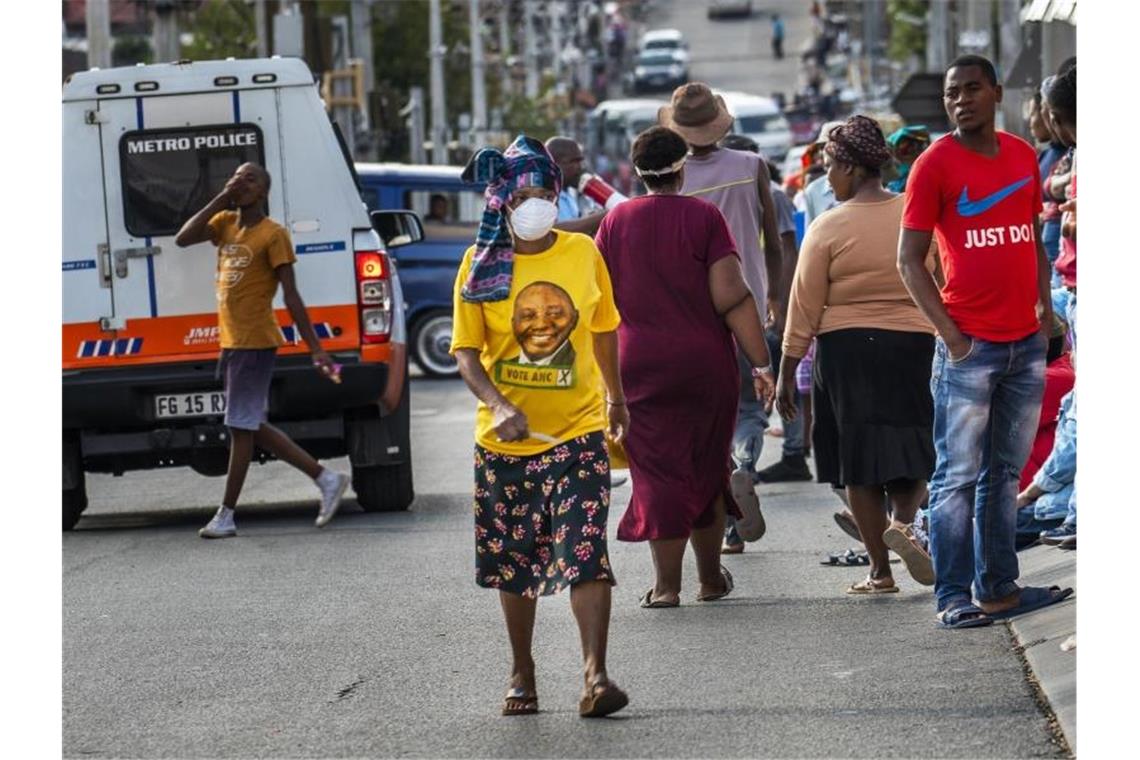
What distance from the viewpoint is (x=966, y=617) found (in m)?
8.93

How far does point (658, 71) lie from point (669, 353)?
321ft

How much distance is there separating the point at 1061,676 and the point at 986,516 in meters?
1.37

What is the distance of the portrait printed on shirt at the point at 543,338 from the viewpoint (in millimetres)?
7668

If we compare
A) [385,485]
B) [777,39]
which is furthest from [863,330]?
[777,39]

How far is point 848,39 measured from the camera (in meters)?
119

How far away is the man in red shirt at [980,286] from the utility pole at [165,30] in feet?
73.1

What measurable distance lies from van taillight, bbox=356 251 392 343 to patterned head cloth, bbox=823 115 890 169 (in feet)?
14.2

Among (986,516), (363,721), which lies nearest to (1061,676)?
(986,516)

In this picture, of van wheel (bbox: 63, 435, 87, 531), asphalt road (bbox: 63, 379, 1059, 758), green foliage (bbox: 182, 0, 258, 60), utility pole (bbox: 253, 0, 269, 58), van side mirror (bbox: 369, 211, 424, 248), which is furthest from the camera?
green foliage (bbox: 182, 0, 258, 60)

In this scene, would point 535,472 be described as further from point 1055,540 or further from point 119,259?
point 119,259

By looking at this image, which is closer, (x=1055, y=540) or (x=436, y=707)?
(x=436, y=707)

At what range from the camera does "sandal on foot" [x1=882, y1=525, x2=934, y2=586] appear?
941cm

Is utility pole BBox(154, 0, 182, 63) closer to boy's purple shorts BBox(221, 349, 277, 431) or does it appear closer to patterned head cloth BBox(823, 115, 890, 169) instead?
boy's purple shorts BBox(221, 349, 277, 431)

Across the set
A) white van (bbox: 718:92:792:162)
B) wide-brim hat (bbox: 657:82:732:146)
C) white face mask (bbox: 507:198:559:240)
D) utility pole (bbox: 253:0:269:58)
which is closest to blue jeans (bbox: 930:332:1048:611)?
white face mask (bbox: 507:198:559:240)
